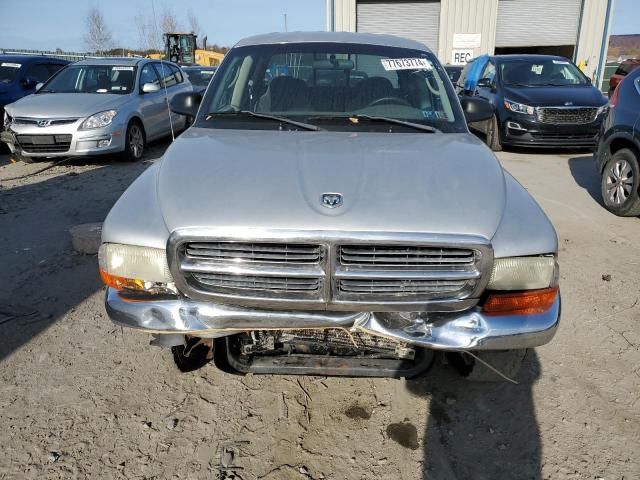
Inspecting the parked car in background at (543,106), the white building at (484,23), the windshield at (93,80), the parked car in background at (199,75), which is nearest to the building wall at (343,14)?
the white building at (484,23)

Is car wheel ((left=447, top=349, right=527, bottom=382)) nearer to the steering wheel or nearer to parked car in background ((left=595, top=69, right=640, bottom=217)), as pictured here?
the steering wheel

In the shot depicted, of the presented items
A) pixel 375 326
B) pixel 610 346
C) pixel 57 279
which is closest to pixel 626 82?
pixel 610 346

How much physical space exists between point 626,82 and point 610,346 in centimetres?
421

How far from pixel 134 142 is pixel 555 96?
7.53m

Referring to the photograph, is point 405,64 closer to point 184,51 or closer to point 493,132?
point 493,132

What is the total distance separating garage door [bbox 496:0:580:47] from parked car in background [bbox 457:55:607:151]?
15320mm

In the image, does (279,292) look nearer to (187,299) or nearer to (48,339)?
(187,299)

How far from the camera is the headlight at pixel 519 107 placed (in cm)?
876

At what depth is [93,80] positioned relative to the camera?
855 cm

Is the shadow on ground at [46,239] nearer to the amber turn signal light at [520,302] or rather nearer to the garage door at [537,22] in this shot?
the amber turn signal light at [520,302]

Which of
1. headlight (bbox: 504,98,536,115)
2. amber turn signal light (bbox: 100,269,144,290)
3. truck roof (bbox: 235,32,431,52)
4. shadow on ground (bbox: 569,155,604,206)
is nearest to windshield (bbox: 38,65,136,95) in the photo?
truck roof (bbox: 235,32,431,52)

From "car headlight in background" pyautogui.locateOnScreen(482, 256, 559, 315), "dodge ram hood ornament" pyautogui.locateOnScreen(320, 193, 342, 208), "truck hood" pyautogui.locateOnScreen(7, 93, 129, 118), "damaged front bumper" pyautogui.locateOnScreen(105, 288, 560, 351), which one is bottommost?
"truck hood" pyautogui.locateOnScreen(7, 93, 129, 118)

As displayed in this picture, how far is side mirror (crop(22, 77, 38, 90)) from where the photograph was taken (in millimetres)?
9500

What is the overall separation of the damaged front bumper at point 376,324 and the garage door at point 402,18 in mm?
23136
